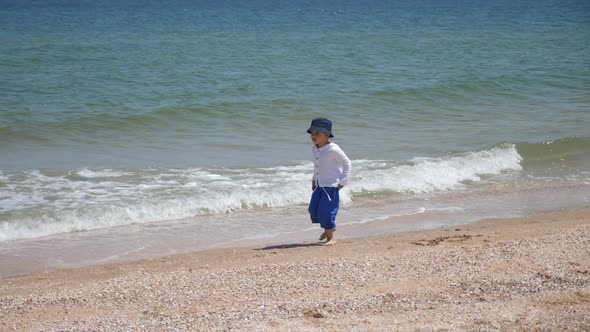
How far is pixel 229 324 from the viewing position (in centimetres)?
566

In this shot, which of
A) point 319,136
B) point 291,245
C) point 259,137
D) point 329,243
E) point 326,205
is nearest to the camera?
point 319,136

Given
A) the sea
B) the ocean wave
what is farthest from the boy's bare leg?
the ocean wave

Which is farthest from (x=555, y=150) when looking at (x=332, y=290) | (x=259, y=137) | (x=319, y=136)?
(x=332, y=290)

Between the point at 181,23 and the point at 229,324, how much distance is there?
37.6 m

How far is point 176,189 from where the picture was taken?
35.7 ft

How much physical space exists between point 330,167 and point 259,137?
6796mm

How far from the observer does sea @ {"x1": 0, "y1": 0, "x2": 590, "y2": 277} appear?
9.61 m

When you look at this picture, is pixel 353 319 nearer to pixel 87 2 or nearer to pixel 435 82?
pixel 435 82

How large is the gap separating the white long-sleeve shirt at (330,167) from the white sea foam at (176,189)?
2.41 meters

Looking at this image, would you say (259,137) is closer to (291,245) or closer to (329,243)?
(291,245)

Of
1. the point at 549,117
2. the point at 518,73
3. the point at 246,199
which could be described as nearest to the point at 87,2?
the point at 518,73

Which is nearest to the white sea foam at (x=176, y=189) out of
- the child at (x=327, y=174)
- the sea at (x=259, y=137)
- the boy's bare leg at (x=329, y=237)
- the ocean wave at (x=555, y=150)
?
the sea at (x=259, y=137)

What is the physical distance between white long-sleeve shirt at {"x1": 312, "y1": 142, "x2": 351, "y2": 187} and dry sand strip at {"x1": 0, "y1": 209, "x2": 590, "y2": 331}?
690mm

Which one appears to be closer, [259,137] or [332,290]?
[332,290]
